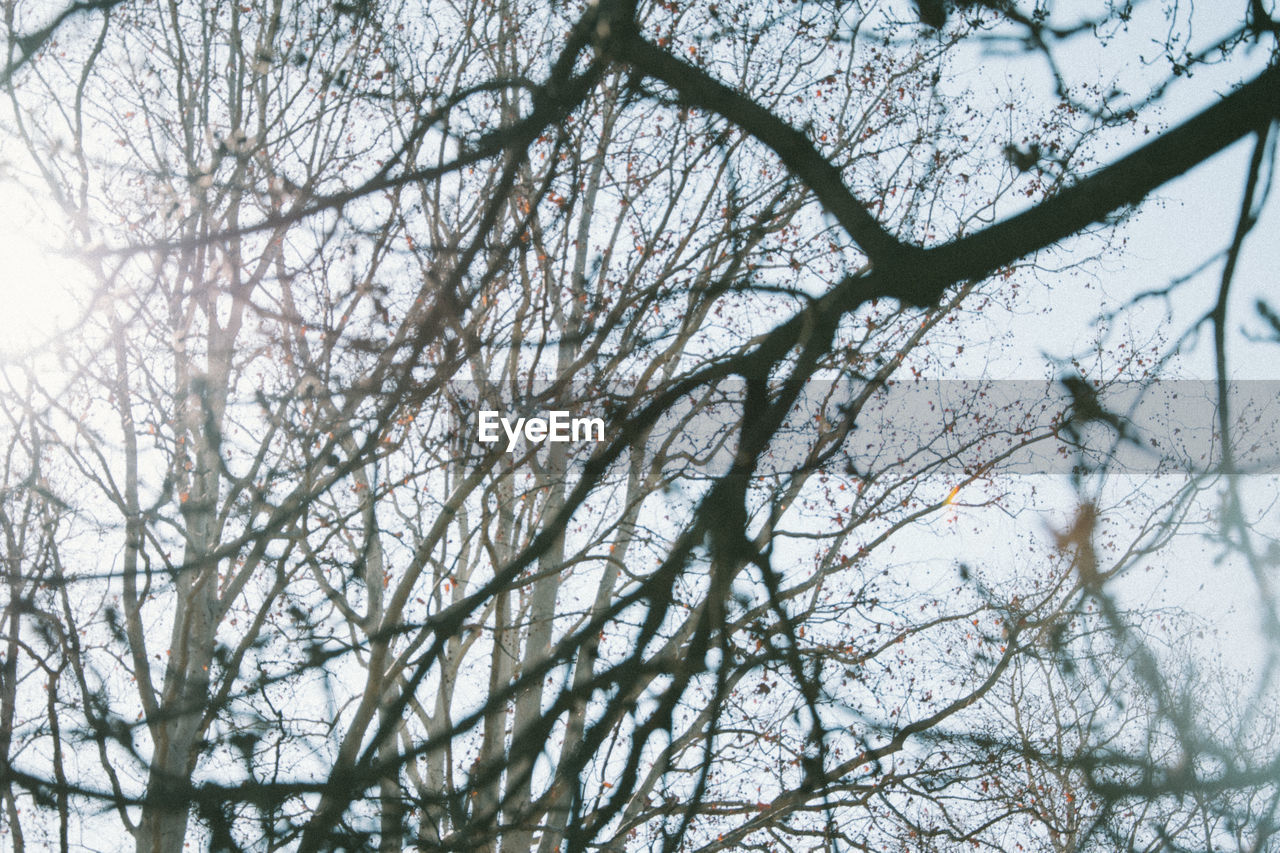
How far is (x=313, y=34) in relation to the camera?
14.6 feet

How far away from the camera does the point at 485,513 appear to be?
4629 mm

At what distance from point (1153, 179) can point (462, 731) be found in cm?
124

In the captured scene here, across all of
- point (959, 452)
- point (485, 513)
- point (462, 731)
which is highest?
point (959, 452)

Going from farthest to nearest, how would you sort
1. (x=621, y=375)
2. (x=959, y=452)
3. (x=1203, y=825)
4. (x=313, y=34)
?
(x=959, y=452), (x=621, y=375), (x=313, y=34), (x=1203, y=825)

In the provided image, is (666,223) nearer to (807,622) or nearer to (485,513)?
(485,513)

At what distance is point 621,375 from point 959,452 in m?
2.09

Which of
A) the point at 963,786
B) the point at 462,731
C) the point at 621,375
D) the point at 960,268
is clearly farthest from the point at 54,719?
the point at 960,268

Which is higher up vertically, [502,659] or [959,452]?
[959,452]

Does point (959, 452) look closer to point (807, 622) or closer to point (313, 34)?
point (807, 622)

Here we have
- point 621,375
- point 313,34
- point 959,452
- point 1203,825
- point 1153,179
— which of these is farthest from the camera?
point 959,452

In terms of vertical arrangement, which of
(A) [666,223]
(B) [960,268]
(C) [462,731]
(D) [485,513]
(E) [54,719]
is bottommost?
(C) [462,731]

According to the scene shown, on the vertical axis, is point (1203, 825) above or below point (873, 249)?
below

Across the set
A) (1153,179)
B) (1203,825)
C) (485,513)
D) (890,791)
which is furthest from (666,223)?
(1153,179)

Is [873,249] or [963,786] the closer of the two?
[873,249]
